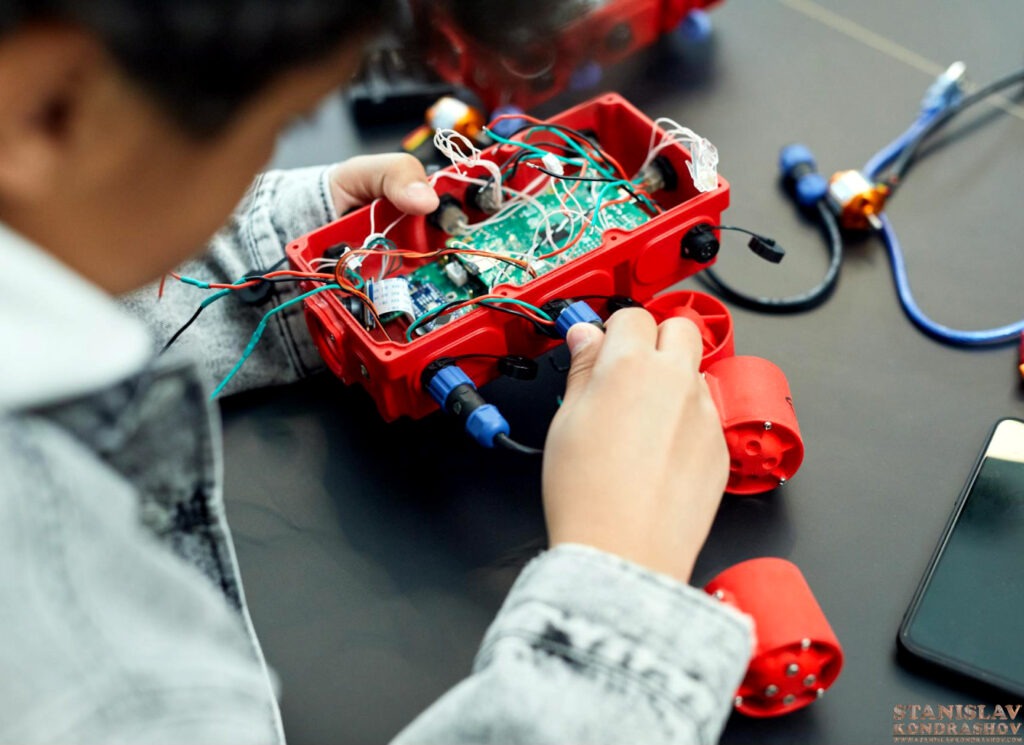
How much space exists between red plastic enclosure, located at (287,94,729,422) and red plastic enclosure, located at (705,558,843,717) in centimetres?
25

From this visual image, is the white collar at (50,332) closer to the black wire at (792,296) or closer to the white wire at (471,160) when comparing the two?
the white wire at (471,160)

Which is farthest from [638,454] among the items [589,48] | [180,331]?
[589,48]

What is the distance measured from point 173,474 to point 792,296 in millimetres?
588

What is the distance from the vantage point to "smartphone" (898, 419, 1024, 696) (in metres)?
0.61

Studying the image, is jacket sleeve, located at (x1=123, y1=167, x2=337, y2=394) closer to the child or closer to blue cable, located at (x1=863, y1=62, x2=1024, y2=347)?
the child

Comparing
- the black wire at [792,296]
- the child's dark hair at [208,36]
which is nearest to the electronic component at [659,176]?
the black wire at [792,296]

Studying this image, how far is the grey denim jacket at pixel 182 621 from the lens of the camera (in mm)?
406

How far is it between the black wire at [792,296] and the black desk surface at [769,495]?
1 cm

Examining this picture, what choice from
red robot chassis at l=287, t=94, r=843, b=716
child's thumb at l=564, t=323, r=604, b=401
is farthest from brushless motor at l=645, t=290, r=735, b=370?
child's thumb at l=564, t=323, r=604, b=401

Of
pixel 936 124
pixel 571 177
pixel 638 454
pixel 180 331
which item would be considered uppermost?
pixel 936 124

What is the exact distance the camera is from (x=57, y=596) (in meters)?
0.41

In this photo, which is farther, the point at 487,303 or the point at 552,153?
the point at 552,153

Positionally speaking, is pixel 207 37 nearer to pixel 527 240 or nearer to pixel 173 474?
pixel 173 474

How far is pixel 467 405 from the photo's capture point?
0.67 meters
